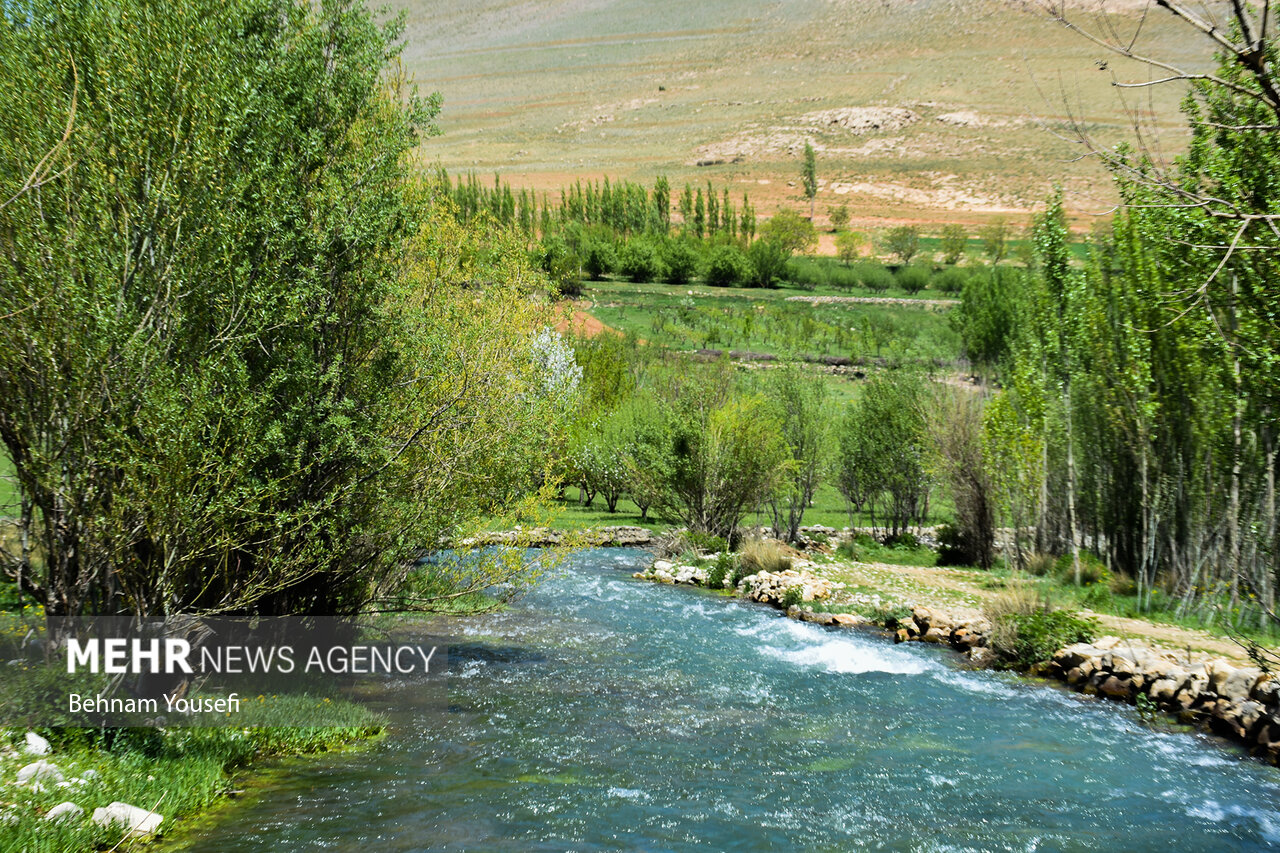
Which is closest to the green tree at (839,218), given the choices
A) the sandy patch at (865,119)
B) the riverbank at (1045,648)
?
the sandy patch at (865,119)

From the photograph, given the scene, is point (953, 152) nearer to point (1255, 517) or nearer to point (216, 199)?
point (1255, 517)

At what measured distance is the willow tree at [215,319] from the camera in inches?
339

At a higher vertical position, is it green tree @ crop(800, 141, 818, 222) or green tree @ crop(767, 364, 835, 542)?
green tree @ crop(800, 141, 818, 222)

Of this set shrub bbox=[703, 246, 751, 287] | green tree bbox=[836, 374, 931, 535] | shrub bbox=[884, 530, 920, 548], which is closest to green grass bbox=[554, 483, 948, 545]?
shrub bbox=[884, 530, 920, 548]

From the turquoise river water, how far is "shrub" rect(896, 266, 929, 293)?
9037 cm

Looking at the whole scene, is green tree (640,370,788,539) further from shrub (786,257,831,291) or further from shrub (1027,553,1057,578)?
shrub (786,257,831,291)

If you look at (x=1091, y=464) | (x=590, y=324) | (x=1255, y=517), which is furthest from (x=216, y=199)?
(x=590, y=324)

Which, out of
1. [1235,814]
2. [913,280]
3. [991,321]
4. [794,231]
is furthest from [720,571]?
[794,231]

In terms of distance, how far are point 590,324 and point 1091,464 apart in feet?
160

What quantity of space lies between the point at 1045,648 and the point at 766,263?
89.9 meters

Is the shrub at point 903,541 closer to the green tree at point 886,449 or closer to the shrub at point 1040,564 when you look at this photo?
the green tree at point 886,449

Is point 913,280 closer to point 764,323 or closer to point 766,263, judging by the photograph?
point 766,263

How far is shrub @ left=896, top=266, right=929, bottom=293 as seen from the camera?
101006 mm

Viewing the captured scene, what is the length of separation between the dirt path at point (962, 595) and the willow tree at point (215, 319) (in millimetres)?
12202
